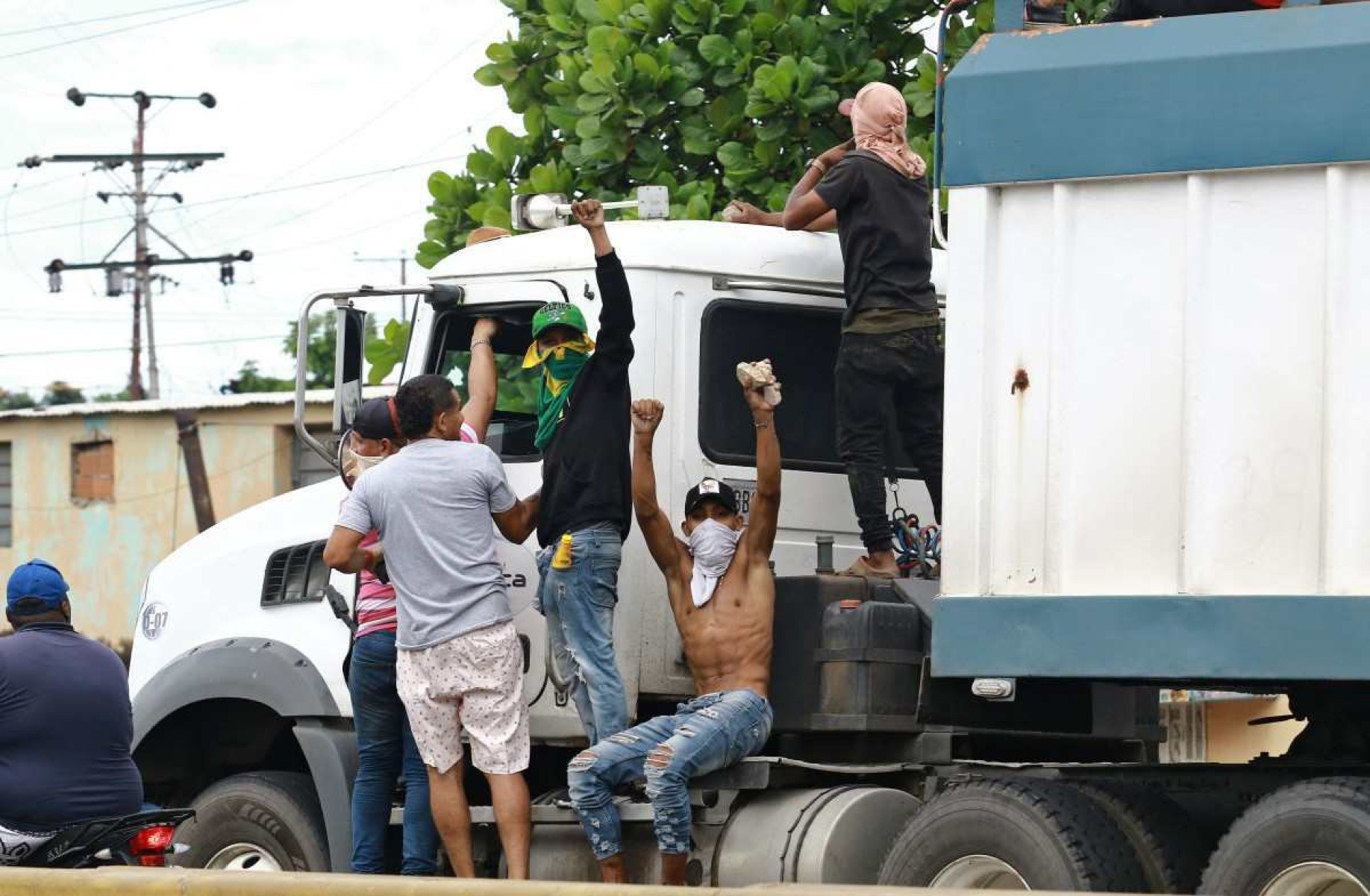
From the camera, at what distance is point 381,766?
25.2 ft

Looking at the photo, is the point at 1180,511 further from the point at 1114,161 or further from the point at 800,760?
the point at 800,760

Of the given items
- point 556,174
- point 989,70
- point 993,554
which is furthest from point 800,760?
point 556,174

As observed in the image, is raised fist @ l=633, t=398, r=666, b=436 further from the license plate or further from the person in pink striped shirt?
the person in pink striped shirt

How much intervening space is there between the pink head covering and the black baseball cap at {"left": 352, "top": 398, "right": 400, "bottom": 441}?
1.92 m

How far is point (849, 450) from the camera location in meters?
7.41

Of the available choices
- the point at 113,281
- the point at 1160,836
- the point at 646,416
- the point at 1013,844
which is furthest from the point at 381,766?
the point at 113,281

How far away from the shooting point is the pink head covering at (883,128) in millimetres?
7555

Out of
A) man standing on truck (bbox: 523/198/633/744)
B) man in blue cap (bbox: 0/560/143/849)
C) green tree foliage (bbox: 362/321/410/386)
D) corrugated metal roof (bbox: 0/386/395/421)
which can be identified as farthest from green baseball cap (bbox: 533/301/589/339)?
corrugated metal roof (bbox: 0/386/395/421)

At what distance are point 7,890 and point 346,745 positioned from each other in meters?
1.60

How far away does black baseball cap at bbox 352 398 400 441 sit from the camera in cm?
767

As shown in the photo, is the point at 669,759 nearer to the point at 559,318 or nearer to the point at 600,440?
the point at 600,440

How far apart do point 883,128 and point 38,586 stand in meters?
3.44

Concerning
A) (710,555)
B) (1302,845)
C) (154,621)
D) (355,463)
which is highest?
(355,463)

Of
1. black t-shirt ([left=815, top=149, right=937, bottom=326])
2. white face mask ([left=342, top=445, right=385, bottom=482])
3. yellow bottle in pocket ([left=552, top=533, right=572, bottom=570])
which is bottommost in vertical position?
yellow bottle in pocket ([left=552, top=533, right=572, bottom=570])
